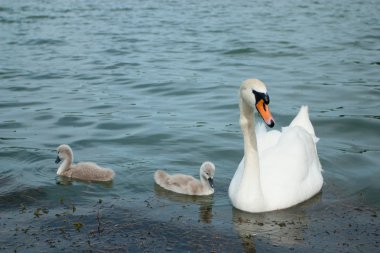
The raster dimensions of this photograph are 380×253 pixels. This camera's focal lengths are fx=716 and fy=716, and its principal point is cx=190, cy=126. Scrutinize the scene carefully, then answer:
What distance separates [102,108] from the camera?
13.8 meters

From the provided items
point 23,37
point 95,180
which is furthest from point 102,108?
point 23,37

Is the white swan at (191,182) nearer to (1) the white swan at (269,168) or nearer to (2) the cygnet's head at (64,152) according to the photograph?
(1) the white swan at (269,168)

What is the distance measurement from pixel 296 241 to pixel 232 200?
132cm

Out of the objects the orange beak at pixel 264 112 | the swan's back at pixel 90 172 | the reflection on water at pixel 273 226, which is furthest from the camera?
the swan's back at pixel 90 172

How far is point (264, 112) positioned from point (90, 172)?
9.48 feet

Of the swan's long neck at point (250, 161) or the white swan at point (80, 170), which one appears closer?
the swan's long neck at point (250, 161)

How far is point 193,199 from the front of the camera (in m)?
8.85

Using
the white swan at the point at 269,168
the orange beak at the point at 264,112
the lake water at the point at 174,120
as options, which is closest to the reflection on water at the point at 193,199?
the lake water at the point at 174,120

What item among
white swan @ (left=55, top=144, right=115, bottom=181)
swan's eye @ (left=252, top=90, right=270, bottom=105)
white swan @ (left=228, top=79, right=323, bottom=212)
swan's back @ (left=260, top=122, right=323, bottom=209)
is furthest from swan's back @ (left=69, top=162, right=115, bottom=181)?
swan's eye @ (left=252, top=90, right=270, bottom=105)

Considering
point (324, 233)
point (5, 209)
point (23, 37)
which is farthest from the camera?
point (23, 37)

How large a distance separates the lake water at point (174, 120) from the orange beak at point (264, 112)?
120 cm

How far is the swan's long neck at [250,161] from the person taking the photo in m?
8.29

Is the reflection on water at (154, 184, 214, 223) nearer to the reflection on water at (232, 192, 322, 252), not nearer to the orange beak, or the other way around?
the reflection on water at (232, 192, 322, 252)

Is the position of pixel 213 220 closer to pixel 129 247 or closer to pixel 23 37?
pixel 129 247
